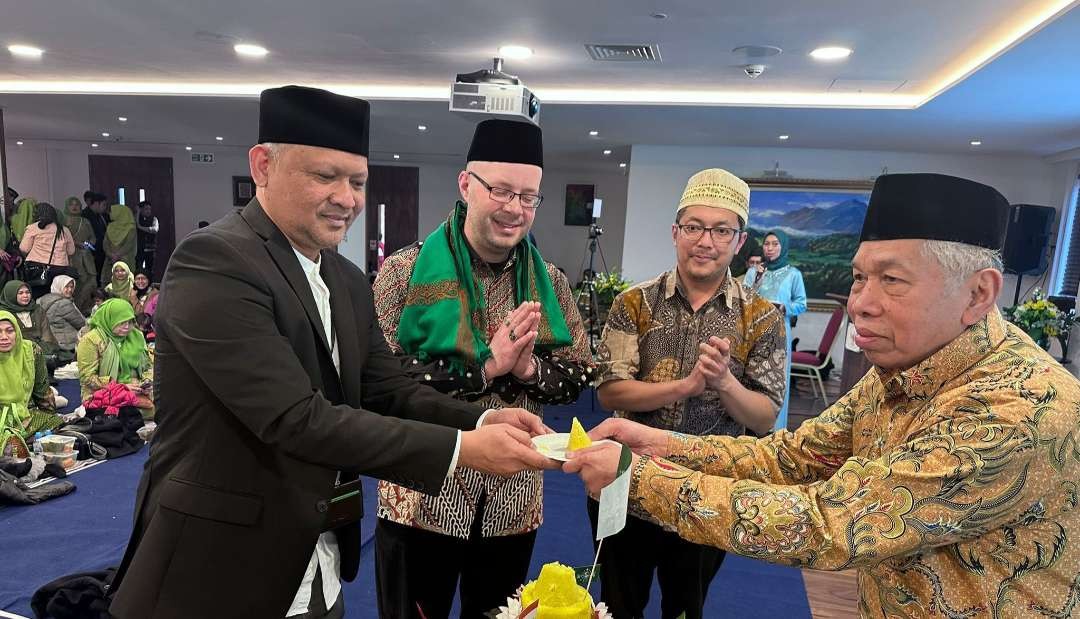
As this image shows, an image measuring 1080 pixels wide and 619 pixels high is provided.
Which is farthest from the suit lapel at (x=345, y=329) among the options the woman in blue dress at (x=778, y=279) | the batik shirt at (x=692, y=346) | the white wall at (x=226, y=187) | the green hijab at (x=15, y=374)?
the white wall at (x=226, y=187)

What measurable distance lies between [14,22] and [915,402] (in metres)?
7.13

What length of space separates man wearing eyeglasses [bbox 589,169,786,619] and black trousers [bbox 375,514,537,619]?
1.07ft

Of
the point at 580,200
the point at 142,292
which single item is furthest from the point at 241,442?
the point at 580,200

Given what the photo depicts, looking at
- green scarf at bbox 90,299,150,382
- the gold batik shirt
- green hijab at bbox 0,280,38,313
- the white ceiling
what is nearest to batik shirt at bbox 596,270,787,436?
the gold batik shirt

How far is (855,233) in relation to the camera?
9500 millimetres

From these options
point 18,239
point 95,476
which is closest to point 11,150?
point 18,239

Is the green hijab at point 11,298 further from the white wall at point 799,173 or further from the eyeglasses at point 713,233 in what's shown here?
the eyeglasses at point 713,233

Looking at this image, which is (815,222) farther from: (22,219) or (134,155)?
(134,155)

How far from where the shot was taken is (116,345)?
19.5ft

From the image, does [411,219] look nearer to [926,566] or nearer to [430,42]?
[430,42]

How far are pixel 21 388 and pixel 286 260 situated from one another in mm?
5267

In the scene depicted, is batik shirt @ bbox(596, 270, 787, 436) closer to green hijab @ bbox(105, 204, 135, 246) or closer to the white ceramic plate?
the white ceramic plate

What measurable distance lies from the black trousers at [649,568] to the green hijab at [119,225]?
12.3 metres

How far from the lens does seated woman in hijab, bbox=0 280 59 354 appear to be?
7176 mm
